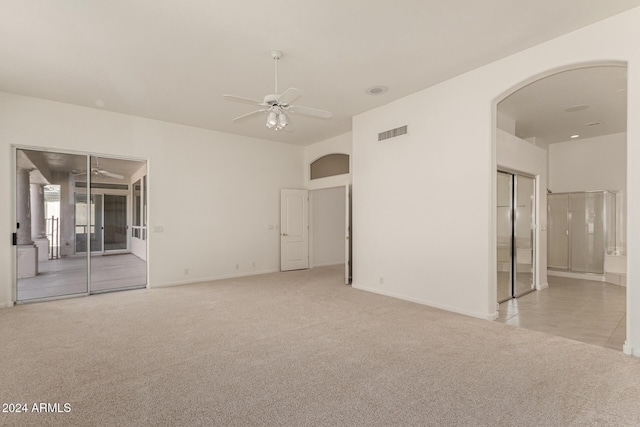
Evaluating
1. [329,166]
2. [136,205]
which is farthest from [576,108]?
[136,205]

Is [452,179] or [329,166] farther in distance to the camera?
[329,166]

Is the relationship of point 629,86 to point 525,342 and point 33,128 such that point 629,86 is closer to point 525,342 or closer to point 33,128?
point 525,342

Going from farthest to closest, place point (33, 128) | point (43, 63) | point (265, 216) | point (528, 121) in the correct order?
point (265, 216)
point (528, 121)
point (33, 128)
point (43, 63)

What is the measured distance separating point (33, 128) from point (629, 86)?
8032 millimetres

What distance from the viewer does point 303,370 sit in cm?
287

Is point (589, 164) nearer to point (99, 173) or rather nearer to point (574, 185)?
point (574, 185)

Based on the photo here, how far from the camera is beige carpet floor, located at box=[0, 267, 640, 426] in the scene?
7.34ft

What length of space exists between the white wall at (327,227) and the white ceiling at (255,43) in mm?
4140

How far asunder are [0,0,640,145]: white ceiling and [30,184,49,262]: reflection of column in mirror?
5.28 feet

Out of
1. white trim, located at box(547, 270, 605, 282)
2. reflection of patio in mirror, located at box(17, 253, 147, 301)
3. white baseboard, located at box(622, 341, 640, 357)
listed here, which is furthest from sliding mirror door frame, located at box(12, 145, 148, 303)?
white trim, located at box(547, 270, 605, 282)

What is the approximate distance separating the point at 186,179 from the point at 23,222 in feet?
8.86

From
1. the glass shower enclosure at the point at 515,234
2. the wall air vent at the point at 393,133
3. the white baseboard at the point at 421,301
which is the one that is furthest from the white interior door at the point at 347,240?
the glass shower enclosure at the point at 515,234

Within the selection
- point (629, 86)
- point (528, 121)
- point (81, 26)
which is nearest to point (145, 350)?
point (81, 26)

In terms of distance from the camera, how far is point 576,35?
3451 mm
